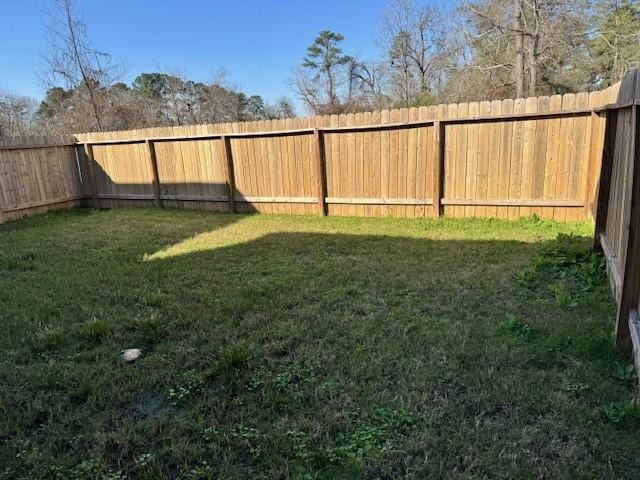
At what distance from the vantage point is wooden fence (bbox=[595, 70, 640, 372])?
2.14 metres

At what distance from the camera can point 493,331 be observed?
8.70 ft

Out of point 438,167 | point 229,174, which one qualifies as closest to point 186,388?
point 438,167

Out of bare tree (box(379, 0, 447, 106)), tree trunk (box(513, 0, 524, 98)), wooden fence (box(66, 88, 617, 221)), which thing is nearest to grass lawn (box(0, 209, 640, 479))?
wooden fence (box(66, 88, 617, 221))

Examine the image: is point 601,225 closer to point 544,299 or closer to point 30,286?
point 544,299

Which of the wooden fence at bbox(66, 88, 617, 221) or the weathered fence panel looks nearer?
the wooden fence at bbox(66, 88, 617, 221)

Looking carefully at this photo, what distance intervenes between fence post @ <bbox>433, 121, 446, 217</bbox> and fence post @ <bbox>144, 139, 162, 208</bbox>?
558cm

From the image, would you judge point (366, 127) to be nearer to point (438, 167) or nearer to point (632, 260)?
point (438, 167)

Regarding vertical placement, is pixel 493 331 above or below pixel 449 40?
below

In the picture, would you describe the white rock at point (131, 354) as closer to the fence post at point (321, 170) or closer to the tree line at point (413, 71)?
the fence post at point (321, 170)

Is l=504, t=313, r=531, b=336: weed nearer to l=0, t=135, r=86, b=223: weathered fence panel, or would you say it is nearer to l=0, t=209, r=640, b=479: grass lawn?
A: l=0, t=209, r=640, b=479: grass lawn

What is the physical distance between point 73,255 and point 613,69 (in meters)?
15.9

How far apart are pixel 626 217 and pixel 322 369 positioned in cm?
196

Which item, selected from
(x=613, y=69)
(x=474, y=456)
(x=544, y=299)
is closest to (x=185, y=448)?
(x=474, y=456)

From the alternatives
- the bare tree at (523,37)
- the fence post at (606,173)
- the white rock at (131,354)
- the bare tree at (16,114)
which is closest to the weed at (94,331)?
the white rock at (131,354)
